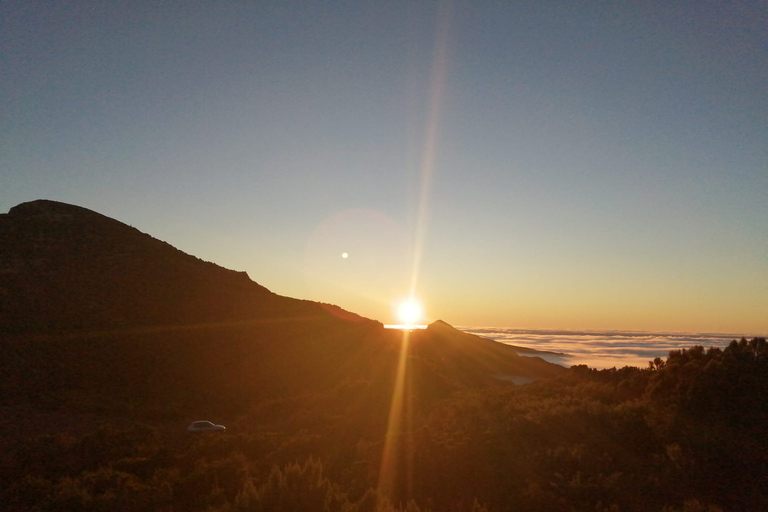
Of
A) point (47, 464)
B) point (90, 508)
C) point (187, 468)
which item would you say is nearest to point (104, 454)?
point (47, 464)

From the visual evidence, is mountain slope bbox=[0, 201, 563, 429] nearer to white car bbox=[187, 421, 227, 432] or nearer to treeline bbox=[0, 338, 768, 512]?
white car bbox=[187, 421, 227, 432]

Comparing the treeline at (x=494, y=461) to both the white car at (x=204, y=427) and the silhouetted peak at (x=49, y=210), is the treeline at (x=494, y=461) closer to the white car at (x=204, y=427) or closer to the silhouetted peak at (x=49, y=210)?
the white car at (x=204, y=427)

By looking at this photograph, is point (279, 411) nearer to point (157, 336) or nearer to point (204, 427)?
point (204, 427)

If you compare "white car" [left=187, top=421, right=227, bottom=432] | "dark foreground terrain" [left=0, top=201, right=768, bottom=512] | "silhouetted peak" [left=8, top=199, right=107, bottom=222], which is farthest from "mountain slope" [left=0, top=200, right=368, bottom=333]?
"white car" [left=187, top=421, right=227, bottom=432]

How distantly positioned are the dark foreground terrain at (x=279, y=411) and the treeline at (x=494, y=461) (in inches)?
2.5

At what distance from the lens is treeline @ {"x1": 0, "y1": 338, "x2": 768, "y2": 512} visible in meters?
10.3

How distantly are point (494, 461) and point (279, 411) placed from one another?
19.8 m

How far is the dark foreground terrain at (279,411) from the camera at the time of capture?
36.6 ft

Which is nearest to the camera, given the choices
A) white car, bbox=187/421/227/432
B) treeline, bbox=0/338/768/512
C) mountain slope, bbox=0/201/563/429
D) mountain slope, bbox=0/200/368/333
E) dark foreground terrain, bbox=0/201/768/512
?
treeline, bbox=0/338/768/512

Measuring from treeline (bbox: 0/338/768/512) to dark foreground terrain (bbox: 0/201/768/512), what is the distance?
63 millimetres

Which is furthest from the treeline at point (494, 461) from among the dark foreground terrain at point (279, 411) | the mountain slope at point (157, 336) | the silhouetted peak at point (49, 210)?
the silhouetted peak at point (49, 210)

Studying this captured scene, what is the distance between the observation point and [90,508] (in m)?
10.0

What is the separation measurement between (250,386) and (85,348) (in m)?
11.7

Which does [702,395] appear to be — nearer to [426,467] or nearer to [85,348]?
[426,467]
